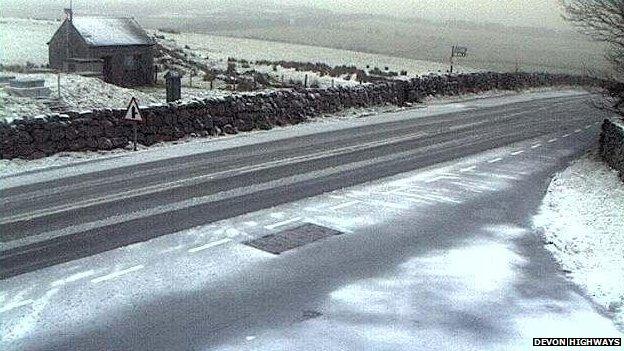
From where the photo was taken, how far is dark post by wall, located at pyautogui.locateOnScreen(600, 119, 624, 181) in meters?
17.9

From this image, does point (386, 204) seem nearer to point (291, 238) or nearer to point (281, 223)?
point (281, 223)

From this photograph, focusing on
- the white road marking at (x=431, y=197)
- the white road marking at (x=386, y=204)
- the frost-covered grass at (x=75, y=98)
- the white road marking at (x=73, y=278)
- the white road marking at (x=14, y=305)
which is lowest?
the white road marking at (x=14, y=305)

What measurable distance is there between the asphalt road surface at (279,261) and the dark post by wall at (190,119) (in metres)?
2.38

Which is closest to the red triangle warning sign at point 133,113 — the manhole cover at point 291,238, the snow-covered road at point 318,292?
the snow-covered road at point 318,292

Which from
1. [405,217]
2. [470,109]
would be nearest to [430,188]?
[405,217]

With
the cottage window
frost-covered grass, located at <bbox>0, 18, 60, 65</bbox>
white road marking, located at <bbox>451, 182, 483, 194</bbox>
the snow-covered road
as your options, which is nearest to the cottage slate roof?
the cottage window

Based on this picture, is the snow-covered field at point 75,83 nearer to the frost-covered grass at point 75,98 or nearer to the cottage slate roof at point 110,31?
the frost-covered grass at point 75,98

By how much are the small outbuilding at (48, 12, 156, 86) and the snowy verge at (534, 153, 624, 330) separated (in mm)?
29208

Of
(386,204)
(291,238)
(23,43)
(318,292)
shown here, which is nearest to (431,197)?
(386,204)

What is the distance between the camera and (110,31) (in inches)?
1604

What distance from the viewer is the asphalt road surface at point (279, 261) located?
7906 millimetres

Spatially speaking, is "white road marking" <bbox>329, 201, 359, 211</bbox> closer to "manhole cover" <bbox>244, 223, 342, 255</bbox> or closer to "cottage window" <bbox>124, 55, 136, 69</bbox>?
"manhole cover" <bbox>244, 223, 342, 255</bbox>

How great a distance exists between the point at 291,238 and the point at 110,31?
33.6m

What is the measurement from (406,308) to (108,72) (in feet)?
113
